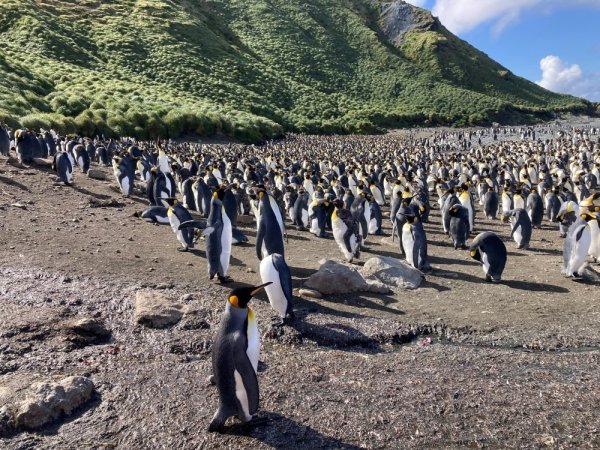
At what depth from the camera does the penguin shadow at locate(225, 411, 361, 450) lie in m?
3.74

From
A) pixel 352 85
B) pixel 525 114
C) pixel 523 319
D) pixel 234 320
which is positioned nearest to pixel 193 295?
pixel 234 320

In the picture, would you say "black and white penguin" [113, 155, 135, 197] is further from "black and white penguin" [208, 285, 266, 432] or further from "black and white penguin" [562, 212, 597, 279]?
"black and white penguin" [208, 285, 266, 432]

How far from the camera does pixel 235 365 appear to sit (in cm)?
375

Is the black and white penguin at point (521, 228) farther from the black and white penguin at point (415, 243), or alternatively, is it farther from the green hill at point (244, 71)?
the green hill at point (244, 71)

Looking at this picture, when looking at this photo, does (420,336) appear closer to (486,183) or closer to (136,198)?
(136,198)

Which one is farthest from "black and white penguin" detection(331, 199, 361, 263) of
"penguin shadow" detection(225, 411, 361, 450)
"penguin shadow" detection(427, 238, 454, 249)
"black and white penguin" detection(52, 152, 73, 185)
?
"black and white penguin" detection(52, 152, 73, 185)

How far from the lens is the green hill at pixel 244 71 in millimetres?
34062

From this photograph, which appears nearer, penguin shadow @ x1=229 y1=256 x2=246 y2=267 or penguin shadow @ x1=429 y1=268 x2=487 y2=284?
penguin shadow @ x1=429 y1=268 x2=487 y2=284

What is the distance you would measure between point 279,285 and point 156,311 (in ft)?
4.52

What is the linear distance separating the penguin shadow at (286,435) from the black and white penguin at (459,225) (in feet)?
21.7

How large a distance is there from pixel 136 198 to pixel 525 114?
72.9 metres

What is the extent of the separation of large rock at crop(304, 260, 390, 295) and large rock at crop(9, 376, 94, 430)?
129 inches

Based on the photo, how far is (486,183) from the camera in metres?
15.4

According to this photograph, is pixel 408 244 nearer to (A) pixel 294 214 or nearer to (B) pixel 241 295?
(A) pixel 294 214
